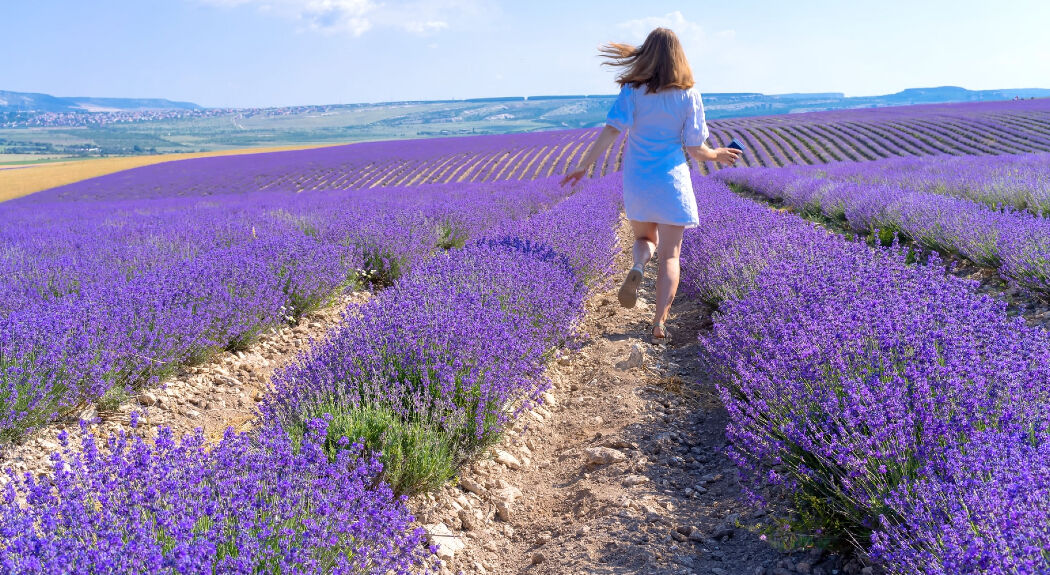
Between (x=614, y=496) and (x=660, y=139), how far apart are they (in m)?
2.20

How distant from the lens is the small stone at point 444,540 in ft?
6.51

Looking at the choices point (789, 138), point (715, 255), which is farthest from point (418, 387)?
point (789, 138)

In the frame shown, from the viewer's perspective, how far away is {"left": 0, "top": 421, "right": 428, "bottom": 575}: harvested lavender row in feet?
4.03

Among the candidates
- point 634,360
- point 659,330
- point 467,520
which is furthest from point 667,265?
point 467,520

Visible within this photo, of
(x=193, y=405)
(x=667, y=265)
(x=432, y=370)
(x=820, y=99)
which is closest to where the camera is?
(x=432, y=370)

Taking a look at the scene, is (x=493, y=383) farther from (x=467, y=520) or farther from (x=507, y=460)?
(x=467, y=520)

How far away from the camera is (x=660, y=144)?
3.72 m

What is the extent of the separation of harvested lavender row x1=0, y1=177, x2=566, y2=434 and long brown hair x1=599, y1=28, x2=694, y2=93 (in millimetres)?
2587

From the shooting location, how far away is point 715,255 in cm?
427

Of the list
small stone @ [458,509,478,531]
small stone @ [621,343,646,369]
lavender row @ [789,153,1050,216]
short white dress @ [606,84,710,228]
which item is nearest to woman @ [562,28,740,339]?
short white dress @ [606,84,710,228]

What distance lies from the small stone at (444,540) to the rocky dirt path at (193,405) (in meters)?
0.79

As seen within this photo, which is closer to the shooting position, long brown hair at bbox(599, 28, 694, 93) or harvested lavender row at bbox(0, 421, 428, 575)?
harvested lavender row at bbox(0, 421, 428, 575)

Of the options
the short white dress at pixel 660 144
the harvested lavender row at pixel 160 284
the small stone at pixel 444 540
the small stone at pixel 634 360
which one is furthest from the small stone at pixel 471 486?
the short white dress at pixel 660 144

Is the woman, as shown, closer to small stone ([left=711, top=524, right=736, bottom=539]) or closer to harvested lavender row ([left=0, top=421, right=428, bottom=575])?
small stone ([left=711, top=524, right=736, bottom=539])
